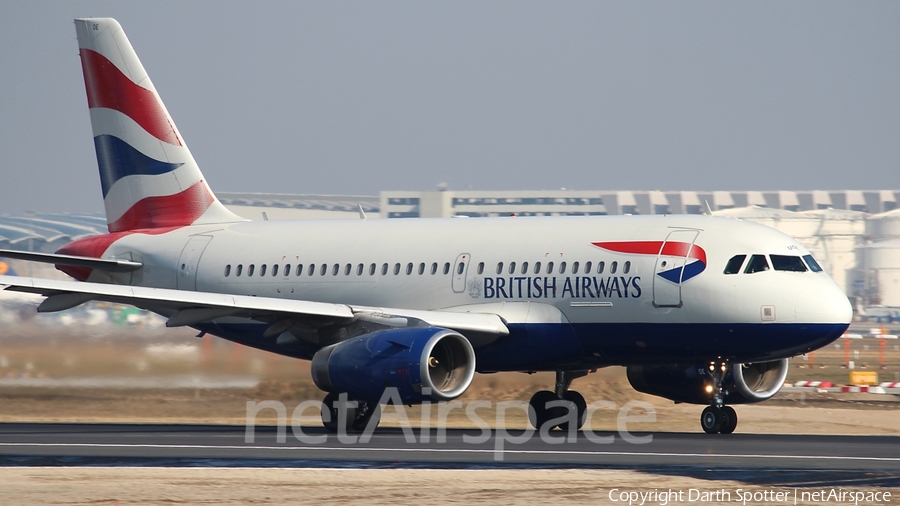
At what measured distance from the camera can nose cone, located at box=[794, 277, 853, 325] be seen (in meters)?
21.3

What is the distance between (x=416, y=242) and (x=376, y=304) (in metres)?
1.48

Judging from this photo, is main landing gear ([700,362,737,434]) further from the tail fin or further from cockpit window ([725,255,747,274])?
the tail fin

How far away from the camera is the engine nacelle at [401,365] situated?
21.3 m

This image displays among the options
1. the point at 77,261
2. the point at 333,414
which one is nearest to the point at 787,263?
the point at 333,414

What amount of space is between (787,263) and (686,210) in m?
145

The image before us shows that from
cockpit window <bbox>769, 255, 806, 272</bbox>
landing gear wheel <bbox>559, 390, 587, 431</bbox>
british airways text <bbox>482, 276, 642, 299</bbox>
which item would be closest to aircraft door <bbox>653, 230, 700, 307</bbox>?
british airways text <bbox>482, 276, 642, 299</bbox>

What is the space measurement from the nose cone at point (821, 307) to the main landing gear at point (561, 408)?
16.8 ft

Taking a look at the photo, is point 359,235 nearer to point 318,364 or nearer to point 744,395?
point 318,364

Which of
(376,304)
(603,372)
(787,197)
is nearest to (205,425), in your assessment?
(376,304)

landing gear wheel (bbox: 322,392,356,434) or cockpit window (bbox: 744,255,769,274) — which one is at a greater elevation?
cockpit window (bbox: 744,255,769,274)

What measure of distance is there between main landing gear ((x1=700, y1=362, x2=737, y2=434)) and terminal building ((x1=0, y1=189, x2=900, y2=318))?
53842mm

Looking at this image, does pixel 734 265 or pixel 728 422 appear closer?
pixel 734 265

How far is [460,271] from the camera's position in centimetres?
2486

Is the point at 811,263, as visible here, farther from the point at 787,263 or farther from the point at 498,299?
the point at 498,299
